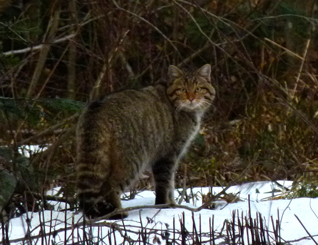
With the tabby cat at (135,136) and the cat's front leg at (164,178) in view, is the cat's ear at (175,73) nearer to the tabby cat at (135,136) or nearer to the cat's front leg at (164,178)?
the tabby cat at (135,136)

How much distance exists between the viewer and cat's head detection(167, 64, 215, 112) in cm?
561

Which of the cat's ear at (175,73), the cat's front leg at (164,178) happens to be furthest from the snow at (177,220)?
the cat's ear at (175,73)

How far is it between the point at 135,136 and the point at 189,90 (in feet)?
3.13

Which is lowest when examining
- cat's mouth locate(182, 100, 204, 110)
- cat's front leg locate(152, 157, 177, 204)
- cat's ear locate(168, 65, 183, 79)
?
cat's front leg locate(152, 157, 177, 204)

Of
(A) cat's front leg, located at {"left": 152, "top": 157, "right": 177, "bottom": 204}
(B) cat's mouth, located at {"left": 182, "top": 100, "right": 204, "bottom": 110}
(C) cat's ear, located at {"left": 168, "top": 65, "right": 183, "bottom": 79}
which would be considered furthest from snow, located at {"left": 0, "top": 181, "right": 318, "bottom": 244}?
(C) cat's ear, located at {"left": 168, "top": 65, "right": 183, "bottom": 79}

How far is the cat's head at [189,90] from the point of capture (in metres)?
5.61

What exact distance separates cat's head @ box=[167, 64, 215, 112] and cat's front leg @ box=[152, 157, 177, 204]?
19.0 inches

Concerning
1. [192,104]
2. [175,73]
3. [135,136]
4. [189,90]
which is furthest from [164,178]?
[175,73]

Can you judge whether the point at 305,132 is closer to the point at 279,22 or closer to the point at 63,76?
the point at 279,22

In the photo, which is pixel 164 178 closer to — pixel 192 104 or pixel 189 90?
pixel 192 104

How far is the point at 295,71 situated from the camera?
9.19 metres

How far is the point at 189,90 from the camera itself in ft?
18.6

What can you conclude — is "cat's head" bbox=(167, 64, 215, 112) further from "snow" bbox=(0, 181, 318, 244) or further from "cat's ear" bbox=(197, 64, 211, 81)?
"snow" bbox=(0, 181, 318, 244)

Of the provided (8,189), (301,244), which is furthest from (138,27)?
(301,244)
